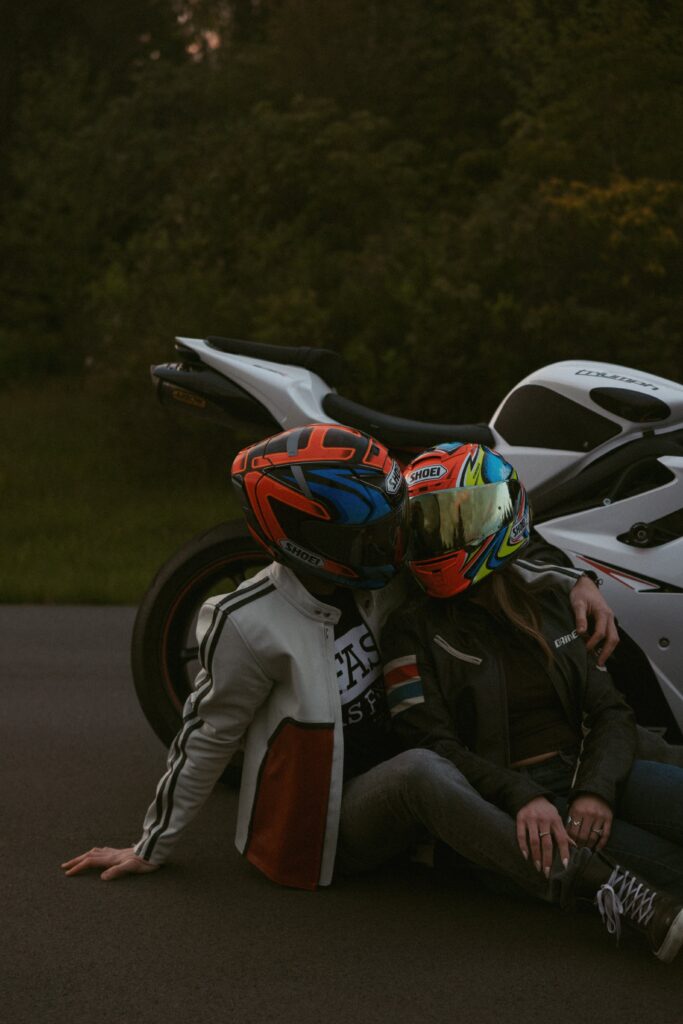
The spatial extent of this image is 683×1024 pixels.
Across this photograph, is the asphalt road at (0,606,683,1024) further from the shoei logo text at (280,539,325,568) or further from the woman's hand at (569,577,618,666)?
the shoei logo text at (280,539,325,568)

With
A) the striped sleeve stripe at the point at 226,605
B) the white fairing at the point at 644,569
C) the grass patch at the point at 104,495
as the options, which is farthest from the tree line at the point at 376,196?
the striped sleeve stripe at the point at 226,605

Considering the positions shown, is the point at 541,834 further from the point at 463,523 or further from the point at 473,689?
the point at 463,523

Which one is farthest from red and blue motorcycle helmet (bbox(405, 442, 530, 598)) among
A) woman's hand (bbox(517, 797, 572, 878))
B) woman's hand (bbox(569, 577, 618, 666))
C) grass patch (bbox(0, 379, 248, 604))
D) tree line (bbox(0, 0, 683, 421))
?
grass patch (bbox(0, 379, 248, 604))

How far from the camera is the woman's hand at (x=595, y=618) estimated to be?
3.70 meters

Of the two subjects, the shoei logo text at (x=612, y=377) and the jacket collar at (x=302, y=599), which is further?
the shoei logo text at (x=612, y=377)

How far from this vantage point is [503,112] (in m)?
16.5

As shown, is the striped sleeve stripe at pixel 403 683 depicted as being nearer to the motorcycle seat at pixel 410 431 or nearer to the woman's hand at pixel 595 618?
the woman's hand at pixel 595 618

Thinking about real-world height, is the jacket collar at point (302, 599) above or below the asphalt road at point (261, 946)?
above

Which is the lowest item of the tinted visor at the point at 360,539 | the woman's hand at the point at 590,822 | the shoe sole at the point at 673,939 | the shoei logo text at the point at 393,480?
the shoe sole at the point at 673,939

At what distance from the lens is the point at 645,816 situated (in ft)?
11.5

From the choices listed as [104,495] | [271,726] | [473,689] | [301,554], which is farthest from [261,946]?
[104,495]

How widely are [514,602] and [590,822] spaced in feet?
2.01

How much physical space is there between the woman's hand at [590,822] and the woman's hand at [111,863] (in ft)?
3.64

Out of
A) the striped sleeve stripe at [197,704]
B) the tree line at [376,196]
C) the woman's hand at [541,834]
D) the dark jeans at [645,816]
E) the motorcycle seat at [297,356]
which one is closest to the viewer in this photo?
the woman's hand at [541,834]
